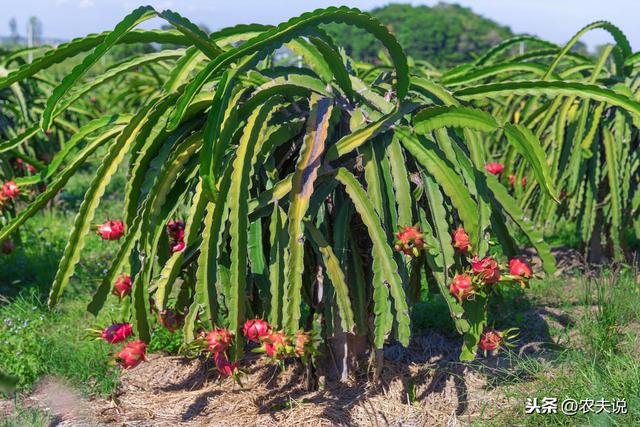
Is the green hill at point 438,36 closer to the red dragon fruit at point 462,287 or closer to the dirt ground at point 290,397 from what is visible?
the dirt ground at point 290,397

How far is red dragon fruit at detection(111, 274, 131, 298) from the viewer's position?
2.87 meters

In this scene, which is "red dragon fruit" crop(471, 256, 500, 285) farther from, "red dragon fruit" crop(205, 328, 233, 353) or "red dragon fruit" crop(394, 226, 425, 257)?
"red dragon fruit" crop(205, 328, 233, 353)

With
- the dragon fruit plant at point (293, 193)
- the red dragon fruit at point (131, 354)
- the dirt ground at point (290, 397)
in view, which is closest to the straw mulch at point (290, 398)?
the dirt ground at point (290, 397)

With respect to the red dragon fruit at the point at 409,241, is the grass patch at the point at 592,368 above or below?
below

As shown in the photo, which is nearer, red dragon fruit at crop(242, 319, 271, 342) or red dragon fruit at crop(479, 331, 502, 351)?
red dragon fruit at crop(242, 319, 271, 342)

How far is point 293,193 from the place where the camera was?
249cm

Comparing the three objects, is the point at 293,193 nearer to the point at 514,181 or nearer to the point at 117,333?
the point at 117,333

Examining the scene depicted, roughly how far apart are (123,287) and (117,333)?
184 mm

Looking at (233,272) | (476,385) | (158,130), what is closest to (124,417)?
(233,272)

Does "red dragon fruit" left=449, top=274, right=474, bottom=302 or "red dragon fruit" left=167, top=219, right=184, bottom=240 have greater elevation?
"red dragon fruit" left=167, top=219, right=184, bottom=240

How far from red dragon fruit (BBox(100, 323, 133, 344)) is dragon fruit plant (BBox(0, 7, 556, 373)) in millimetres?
58

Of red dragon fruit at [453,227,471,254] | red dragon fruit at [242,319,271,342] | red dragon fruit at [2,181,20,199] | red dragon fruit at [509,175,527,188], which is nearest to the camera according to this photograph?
red dragon fruit at [242,319,271,342]

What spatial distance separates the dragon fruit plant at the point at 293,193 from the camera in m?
2.51

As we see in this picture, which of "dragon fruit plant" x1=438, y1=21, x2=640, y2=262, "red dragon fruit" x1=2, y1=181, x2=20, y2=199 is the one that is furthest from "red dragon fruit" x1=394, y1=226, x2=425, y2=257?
"red dragon fruit" x1=2, y1=181, x2=20, y2=199
